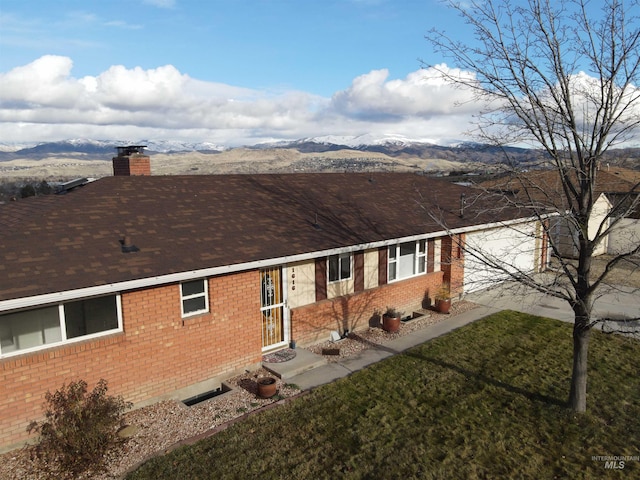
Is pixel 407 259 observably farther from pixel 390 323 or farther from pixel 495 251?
pixel 495 251

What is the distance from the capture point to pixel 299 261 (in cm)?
1141

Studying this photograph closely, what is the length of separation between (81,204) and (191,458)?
634 cm

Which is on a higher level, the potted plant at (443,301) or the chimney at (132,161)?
the chimney at (132,161)

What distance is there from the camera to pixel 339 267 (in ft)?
40.9

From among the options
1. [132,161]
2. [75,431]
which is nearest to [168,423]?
[75,431]

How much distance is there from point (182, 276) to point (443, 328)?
26.0ft

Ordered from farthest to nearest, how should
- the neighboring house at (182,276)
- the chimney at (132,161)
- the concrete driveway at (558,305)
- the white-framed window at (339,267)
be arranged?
the chimney at (132,161), the concrete driveway at (558,305), the white-framed window at (339,267), the neighboring house at (182,276)

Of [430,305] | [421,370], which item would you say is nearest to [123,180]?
[421,370]

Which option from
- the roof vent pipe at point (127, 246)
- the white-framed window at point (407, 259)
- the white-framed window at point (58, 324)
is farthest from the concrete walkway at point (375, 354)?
the roof vent pipe at point (127, 246)

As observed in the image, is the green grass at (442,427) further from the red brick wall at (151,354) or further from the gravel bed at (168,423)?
the red brick wall at (151,354)

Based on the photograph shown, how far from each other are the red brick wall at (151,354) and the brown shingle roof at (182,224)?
2.54 feet

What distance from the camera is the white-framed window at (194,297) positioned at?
911 cm

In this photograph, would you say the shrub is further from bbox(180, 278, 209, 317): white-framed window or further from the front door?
the front door

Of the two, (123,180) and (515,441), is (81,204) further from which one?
(515,441)
